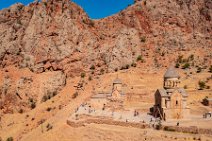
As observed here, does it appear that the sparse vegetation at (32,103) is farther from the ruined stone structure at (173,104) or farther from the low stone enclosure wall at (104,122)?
the ruined stone structure at (173,104)

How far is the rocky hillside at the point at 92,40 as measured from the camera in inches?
2079

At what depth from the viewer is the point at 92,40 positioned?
5628 cm

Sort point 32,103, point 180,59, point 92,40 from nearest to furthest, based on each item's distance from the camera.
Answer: point 32,103
point 180,59
point 92,40

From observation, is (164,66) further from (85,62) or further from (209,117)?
(209,117)

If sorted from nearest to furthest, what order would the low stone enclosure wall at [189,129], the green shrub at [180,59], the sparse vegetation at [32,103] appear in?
the low stone enclosure wall at [189,129] < the sparse vegetation at [32,103] < the green shrub at [180,59]

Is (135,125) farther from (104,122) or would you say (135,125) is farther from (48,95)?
(48,95)

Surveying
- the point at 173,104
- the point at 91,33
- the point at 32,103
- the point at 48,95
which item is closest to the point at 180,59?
the point at 91,33

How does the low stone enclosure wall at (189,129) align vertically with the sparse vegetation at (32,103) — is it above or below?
below

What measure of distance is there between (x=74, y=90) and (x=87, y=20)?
50.8 ft

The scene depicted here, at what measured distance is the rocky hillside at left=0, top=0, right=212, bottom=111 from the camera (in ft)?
173

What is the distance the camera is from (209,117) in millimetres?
30125

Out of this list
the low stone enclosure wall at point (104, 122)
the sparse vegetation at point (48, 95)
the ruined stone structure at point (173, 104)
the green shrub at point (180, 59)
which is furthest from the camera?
the green shrub at point (180, 59)

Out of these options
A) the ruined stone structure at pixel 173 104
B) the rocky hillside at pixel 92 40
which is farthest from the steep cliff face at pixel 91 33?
the ruined stone structure at pixel 173 104

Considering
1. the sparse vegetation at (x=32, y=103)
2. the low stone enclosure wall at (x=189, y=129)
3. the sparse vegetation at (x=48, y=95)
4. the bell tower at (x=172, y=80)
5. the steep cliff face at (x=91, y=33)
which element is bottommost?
the low stone enclosure wall at (x=189, y=129)
